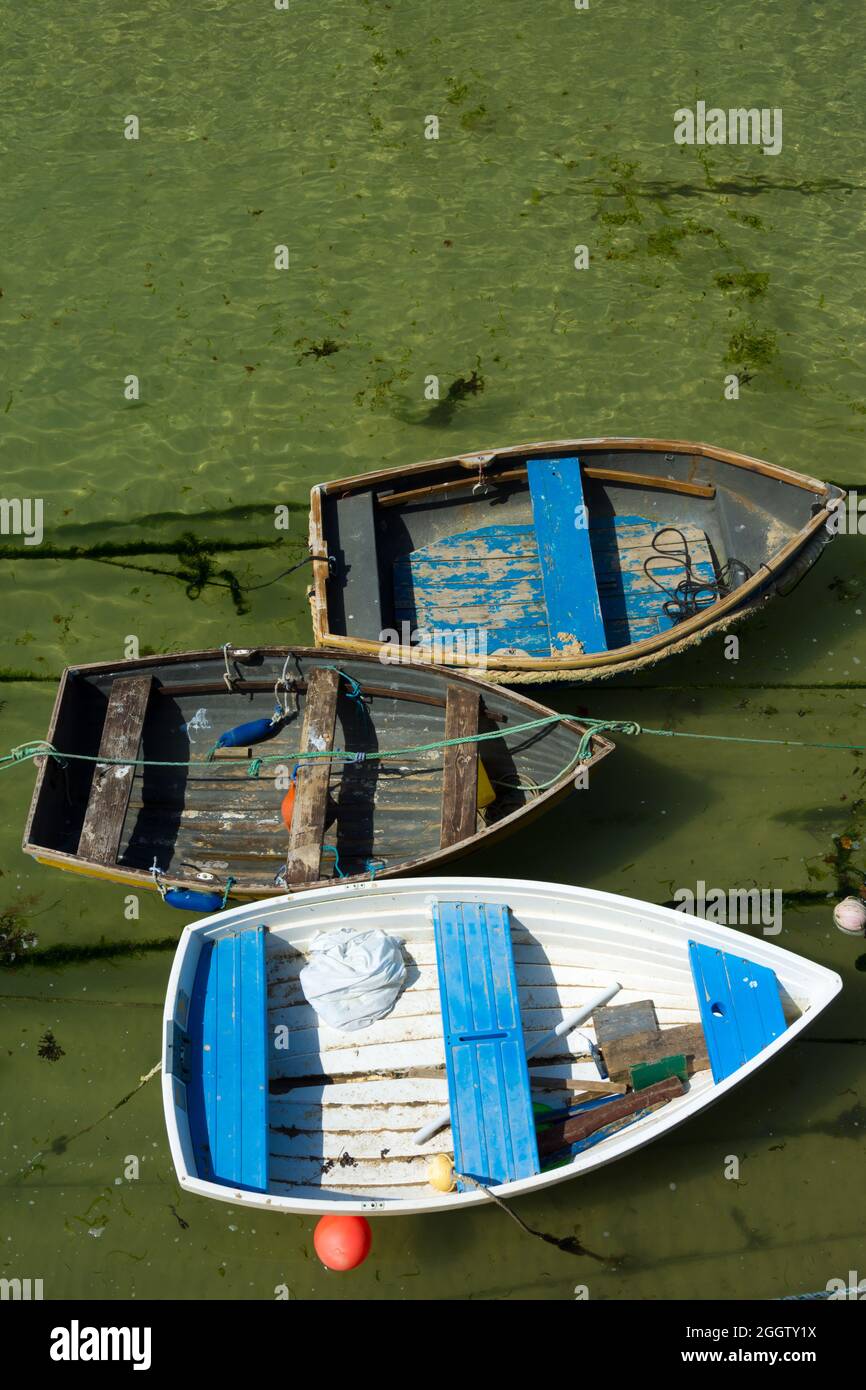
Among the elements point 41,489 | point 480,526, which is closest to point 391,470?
point 480,526

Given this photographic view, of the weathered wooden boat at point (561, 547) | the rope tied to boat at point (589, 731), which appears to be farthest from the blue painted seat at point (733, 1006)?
the weathered wooden boat at point (561, 547)

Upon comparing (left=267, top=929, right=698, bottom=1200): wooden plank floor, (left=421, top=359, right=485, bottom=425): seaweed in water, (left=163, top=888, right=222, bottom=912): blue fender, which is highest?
(left=421, top=359, right=485, bottom=425): seaweed in water

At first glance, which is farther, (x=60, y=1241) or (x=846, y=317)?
(x=846, y=317)

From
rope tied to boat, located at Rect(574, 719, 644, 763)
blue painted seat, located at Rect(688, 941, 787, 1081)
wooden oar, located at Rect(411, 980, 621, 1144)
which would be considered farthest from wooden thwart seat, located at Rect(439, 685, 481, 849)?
blue painted seat, located at Rect(688, 941, 787, 1081)

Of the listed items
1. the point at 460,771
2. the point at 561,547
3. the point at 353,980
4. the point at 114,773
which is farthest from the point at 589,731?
the point at 114,773

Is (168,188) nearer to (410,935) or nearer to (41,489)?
(41,489)

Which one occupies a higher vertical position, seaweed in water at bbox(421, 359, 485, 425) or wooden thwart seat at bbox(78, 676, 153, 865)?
seaweed in water at bbox(421, 359, 485, 425)

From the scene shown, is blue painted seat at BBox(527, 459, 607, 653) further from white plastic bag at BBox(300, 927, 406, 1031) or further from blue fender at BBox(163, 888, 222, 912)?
blue fender at BBox(163, 888, 222, 912)

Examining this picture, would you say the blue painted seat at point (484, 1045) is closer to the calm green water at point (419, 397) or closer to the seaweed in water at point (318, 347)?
the calm green water at point (419, 397)
